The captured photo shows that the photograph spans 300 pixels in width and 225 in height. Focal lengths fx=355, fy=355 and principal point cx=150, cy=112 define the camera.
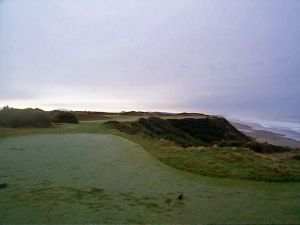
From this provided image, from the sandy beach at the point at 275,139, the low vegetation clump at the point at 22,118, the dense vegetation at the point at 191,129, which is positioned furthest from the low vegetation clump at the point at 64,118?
the sandy beach at the point at 275,139

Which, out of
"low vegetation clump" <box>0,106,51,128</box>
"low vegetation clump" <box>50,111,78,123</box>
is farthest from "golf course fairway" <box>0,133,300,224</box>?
"low vegetation clump" <box>50,111,78,123</box>

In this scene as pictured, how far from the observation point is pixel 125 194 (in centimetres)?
743

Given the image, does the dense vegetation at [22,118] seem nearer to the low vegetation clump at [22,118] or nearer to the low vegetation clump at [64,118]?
the low vegetation clump at [22,118]

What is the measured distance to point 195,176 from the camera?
9.19 metres

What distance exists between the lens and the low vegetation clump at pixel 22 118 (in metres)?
21.4

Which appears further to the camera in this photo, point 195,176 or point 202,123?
point 202,123

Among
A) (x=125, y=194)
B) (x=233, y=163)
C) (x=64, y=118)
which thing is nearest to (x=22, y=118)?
(x=64, y=118)

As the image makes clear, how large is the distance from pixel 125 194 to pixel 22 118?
16162 mm

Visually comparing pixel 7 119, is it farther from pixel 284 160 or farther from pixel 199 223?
pixel 199 223

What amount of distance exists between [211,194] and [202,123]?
2332 centimetres

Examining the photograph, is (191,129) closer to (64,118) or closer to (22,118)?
(64,118)

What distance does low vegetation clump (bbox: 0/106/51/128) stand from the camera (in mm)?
21378

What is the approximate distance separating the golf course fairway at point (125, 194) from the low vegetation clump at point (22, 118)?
10219 mm

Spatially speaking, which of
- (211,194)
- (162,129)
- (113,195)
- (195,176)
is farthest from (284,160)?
(162,129)
